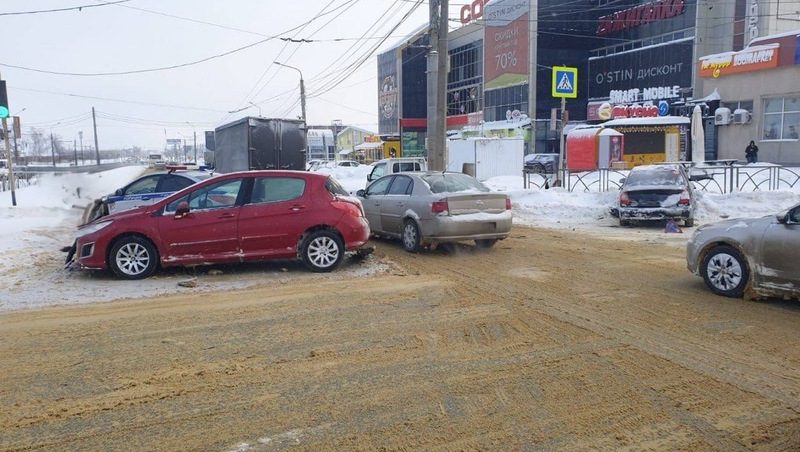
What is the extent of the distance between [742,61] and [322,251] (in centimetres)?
3301

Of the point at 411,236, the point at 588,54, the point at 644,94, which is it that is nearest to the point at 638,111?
the point at 644,94

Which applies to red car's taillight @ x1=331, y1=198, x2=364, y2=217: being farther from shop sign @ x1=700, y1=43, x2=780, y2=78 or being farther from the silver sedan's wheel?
shop sign @ x1=700, y1=43, x2=780, y2=78

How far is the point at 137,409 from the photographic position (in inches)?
168

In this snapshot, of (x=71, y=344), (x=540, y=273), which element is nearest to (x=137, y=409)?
(x=71, y=344)

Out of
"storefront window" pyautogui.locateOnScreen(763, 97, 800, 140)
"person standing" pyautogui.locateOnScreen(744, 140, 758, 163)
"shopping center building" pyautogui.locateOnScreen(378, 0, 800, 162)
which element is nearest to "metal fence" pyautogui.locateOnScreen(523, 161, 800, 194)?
"person standing" pyautogui.locateOnScreen(744, 140, 758, 163)

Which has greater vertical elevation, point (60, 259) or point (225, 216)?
point (225, 216)

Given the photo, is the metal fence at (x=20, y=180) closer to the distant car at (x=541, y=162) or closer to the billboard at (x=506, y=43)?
the distant car at (x=541, y=162)

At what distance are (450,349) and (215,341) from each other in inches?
88.0

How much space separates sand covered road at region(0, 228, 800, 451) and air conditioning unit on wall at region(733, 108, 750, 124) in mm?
30650

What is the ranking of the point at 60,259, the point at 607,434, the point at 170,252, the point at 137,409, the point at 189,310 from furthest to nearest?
the point at 60,259, the point at 170,252, the point at 189,310, the point at 137,409, the point at 607,434

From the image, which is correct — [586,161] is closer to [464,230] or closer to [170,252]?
[464,230]

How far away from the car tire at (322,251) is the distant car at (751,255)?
4.94m

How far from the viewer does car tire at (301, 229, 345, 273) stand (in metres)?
9.28

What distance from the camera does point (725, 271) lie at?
24.3 ft
